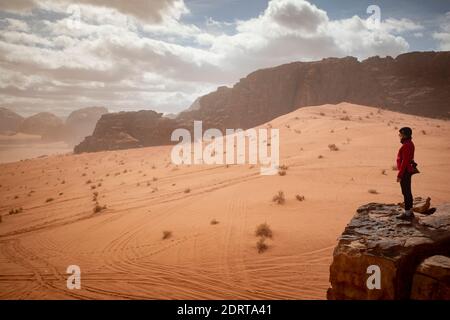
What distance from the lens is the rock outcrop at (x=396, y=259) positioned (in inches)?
156

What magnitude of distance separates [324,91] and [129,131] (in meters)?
40.4

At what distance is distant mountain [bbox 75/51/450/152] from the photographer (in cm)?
5362

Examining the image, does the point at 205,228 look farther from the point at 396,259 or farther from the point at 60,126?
the point at 60,126

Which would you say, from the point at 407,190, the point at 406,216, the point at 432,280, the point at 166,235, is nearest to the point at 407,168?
the point at 407,190

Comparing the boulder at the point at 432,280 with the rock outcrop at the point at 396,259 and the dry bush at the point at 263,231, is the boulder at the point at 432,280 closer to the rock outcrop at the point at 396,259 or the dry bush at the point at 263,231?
the rock outcrop at the point at 396,259

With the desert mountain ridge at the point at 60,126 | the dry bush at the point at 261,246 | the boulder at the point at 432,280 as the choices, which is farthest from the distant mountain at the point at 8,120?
the boulder at the point at 432,280

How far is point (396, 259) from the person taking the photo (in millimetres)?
4117

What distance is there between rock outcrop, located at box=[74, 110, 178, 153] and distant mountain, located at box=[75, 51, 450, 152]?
0.79 ft

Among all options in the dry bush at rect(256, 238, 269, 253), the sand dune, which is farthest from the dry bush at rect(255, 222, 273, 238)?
the dry bush at rect(256, 238, 269, 253)

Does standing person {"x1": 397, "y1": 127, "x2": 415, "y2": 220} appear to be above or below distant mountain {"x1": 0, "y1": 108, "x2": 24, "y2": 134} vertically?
below

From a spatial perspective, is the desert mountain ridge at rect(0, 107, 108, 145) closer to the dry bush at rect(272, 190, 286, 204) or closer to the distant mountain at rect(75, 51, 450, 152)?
the distant mountain at rect(75, 51, 450, 152)

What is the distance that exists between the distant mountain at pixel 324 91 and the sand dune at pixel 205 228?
3862 cm
